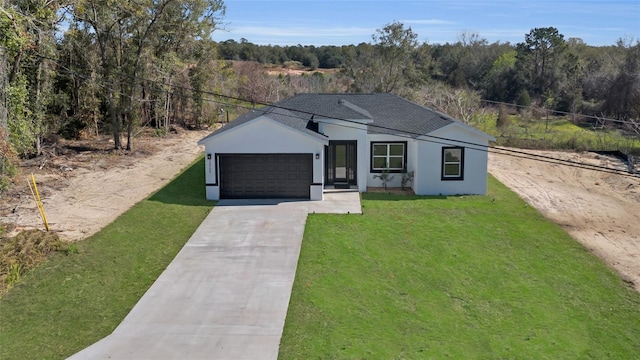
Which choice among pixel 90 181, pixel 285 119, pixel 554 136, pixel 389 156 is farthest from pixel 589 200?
pixel 90 181

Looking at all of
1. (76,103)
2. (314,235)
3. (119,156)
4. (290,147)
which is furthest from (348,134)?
(76,103)

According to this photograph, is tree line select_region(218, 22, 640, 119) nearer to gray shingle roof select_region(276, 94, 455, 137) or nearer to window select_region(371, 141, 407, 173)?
gray shingle roof select_region(276, 94, 455, 137)

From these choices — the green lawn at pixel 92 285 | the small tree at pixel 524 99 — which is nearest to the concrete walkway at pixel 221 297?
the green lawn at pixel 92 285

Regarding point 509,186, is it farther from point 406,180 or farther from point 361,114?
point 361,114

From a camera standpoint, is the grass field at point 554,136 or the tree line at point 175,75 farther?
the grass field at point 554,136

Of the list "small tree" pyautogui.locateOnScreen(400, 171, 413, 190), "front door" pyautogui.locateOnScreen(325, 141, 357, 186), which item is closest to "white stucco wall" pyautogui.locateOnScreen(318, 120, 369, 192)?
"front door" pyautogui.locateOnScreen(325, 141, 357, 186)

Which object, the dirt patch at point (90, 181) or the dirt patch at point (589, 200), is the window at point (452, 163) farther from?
the dirt patch at point (90, 181)

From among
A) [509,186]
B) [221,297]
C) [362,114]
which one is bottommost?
[221,297]
